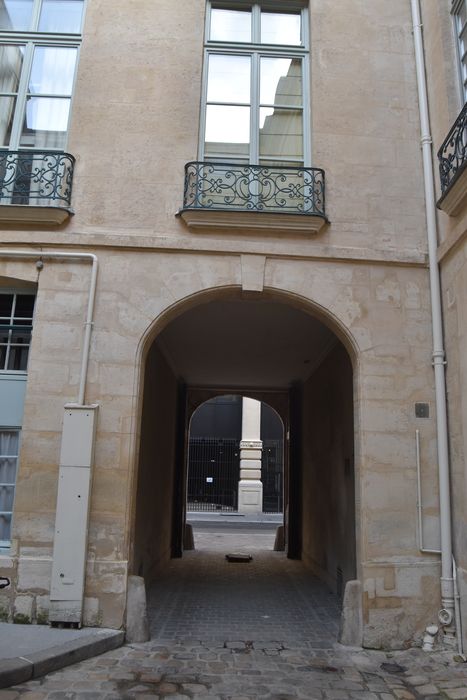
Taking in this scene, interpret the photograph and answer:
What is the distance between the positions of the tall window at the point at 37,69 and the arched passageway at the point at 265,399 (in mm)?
2776

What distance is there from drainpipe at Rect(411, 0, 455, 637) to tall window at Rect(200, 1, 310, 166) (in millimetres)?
1347

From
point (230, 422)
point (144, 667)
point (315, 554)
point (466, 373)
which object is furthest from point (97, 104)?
point (230, 422)

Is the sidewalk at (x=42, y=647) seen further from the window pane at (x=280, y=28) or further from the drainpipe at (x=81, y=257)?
the window pane at (x=280, y=28)

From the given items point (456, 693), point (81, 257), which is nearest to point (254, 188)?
point (81, 257)

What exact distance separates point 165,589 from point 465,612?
401 centimetres

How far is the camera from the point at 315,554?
30.6ft

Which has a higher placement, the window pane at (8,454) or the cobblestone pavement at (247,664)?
the window pane at (8,454)

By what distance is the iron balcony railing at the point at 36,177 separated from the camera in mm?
5996

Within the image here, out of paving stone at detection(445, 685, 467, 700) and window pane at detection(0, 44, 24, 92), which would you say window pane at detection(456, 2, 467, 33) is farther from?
paving stone at detection(445, 685, 467, 700)

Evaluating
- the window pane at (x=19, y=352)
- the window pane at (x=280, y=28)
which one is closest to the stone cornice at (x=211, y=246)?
the window pane at (x=19, y=352)

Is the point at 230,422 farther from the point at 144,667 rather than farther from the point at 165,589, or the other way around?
the point at 144,667

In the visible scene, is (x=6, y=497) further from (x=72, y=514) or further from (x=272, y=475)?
(x=272, y=475)

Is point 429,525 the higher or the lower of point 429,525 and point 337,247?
the lower

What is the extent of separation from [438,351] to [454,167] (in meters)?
1.89
